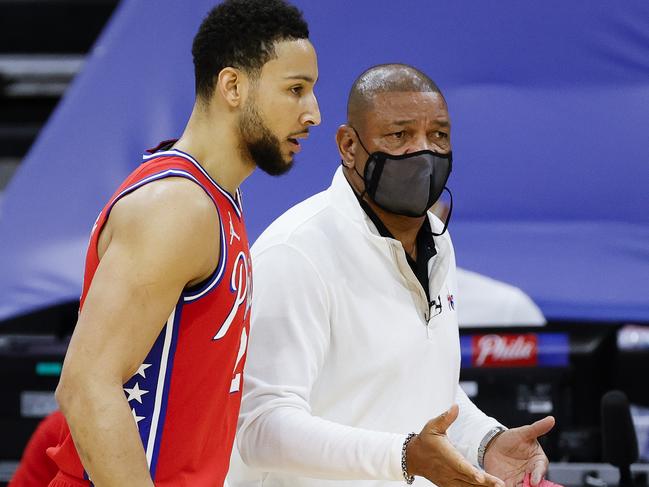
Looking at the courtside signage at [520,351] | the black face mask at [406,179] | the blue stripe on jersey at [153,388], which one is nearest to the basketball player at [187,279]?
the blue stripe on jersey at [153,388]

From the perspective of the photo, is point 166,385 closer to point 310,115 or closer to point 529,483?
point 310,115

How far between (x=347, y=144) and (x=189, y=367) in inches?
30.6

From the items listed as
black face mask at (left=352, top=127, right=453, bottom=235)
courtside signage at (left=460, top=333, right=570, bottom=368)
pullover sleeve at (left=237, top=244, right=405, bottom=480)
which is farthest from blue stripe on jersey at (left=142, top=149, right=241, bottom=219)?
courtside signage at (left=460, top=333, right=570, bottom=368)

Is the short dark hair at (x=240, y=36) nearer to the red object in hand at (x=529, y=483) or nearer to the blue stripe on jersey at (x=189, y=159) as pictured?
the blue stripe on jersey at (x=189, y=159)

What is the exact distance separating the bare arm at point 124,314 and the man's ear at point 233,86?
23 cm

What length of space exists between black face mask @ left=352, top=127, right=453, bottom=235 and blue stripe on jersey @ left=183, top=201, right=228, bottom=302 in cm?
57

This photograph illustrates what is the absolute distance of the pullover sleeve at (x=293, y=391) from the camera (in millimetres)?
2070

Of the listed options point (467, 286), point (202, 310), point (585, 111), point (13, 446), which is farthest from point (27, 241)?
point (202, 310)

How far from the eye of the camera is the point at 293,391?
2.19 meters

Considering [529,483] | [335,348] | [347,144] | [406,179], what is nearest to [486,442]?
[529,483]

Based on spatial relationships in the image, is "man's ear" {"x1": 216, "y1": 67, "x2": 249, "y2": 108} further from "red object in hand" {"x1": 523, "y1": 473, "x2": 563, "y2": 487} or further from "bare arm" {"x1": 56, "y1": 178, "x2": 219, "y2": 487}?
"red object in hand" {"x1": 523, "y1": 473, "x2": 563, "y2": 487}

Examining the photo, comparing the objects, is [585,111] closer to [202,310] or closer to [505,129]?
[505,129]

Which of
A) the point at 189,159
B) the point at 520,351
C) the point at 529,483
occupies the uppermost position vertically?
the point at 189,159

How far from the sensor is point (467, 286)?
374 cm
